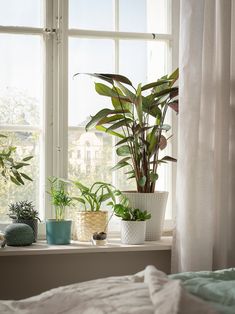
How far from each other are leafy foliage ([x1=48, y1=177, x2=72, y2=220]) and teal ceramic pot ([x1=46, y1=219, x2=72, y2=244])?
0.08 metres

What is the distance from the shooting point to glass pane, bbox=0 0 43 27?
9.28 ft

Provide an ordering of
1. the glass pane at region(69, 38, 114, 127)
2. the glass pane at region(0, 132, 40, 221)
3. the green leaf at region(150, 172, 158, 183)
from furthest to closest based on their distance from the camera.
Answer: the glass pane at region(69, 38, 114, 127) → the glass pane at region(0, 132, 40, 221) → the green leaf at region(150, 172, 158, 183)

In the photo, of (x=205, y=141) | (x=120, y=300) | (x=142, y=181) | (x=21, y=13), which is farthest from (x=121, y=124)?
(x=120, y=300)

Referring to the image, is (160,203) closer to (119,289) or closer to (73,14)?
(73,14)

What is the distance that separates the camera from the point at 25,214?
262 cm

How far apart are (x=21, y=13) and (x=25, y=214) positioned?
1.06m

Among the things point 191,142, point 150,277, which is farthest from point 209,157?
point 150,277

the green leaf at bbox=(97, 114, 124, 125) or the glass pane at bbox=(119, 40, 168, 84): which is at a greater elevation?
the glass pane at bbox=(119, 40, 168, 84)

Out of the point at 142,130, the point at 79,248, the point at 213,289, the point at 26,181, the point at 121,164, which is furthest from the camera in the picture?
the point at 26,181

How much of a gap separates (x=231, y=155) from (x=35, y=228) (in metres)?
1.03

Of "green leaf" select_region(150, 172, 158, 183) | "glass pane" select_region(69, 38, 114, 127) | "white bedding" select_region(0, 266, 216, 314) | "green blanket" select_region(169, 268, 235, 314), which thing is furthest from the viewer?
"glass pane" select_region(69, 38, 114, 127)

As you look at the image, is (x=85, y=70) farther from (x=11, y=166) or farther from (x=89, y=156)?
(x=11, y=166)

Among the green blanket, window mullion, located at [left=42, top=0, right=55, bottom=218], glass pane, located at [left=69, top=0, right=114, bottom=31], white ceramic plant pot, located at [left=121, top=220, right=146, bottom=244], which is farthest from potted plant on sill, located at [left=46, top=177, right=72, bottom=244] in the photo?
the green blanket

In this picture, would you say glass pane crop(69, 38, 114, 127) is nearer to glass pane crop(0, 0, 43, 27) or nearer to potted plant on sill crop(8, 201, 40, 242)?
glass pane crop(0, 0, 43, 27)
